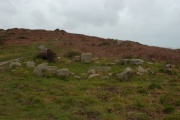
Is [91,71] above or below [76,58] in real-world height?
below

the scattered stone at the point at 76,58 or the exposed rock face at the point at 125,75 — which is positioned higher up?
the scattered stone at the point at 76,58

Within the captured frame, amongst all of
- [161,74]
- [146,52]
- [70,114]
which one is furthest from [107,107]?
[146,52]

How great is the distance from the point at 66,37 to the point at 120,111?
30425mm

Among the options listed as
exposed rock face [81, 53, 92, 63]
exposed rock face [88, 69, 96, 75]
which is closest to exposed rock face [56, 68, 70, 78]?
exposed rock face [88, 69, 96, 75]

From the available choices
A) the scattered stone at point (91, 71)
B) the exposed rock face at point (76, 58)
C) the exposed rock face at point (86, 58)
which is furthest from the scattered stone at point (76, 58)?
the scattered stone at point (91, 71)

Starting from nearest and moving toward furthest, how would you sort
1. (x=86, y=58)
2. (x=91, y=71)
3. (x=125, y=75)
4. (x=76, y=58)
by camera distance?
(x=125, y=75) < (x=91, y=71) < (x=86, y=58) < (x=76, y=58)

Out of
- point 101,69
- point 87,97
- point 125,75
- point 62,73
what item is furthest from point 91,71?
point 87,97

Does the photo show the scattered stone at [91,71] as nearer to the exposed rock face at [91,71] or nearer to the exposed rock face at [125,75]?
the exposed rock face at [91,71]

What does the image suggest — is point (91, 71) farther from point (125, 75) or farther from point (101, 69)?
point (125, 75)

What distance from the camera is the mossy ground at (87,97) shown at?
1130 cm

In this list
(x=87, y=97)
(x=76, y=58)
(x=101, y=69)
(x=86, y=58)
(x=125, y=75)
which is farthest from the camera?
(x=76, y=58)

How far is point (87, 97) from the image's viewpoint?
43.4 ft

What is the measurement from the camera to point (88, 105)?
12453mm

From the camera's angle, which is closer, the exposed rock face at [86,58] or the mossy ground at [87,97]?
the mossy ground at [87,97]
